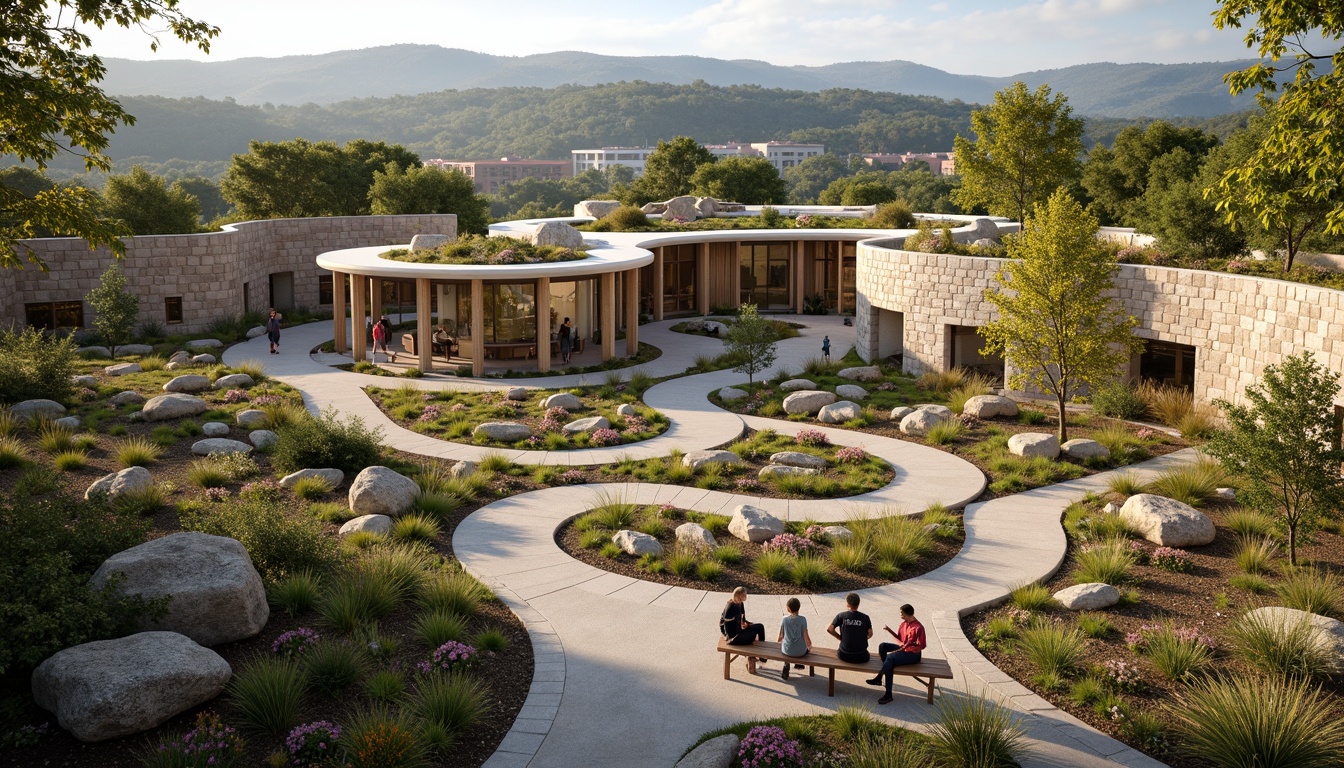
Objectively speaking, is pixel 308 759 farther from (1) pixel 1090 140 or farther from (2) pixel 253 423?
(1) pixel 1090 140

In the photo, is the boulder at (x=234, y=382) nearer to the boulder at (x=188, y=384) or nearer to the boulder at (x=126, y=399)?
the boulder at (x=188, y=384)

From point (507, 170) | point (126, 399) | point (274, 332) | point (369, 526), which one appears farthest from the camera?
point (507, 170)

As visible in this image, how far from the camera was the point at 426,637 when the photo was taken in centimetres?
1122

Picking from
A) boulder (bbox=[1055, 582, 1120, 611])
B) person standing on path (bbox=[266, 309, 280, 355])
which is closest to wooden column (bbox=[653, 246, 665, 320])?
person standing on path (bbox=[266, 309, 280, 355])

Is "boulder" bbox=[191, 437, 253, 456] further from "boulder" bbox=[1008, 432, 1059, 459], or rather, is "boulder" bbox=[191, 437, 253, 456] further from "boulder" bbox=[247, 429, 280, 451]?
"boulder" bbox=[1008, 432, 1059, 459]

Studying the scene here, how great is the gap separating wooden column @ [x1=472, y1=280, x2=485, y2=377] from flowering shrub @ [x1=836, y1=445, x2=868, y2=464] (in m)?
11.9

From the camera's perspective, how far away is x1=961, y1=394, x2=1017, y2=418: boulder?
2252 centimetres

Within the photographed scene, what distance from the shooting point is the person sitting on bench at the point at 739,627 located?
35.4 ft

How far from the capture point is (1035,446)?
1945cm

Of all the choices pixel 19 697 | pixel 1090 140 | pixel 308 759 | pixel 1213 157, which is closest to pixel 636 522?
pixel 308 759

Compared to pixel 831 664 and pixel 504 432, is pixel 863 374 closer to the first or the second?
pixel 504 432

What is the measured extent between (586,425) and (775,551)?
8096 mm

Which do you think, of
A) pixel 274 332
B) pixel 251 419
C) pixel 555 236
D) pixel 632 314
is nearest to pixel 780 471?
pixel 251 419

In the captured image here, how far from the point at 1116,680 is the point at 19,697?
10.5 metres
